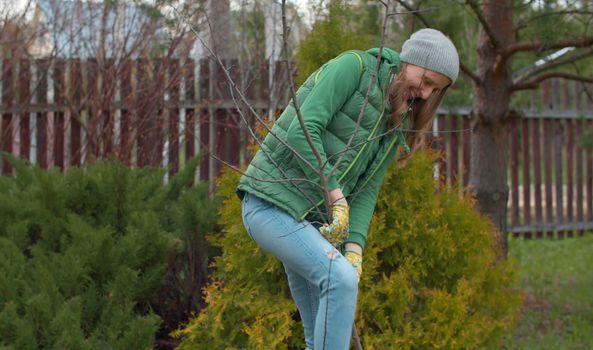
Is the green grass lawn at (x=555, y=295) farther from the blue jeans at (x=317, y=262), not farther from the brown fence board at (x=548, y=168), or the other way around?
the blue jeans at (x=317, y=262)

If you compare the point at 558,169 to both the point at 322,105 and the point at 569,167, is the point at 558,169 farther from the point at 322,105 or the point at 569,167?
the point at 322,105

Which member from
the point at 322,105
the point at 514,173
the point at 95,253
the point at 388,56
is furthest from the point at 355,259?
the point at 514,173

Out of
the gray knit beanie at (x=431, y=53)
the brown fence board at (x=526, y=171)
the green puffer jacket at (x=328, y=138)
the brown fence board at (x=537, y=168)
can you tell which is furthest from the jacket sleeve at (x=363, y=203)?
the brown fence board at (x=537, y=168)

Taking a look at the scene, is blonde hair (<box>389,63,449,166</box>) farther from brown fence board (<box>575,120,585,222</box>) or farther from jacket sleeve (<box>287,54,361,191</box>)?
brown fence board (<box>575,120,585,222</box>)

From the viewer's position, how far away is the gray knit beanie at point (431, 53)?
243 centimetres

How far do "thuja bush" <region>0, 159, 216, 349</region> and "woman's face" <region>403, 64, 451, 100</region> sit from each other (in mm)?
1796

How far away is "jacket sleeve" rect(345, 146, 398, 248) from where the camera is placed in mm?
2633

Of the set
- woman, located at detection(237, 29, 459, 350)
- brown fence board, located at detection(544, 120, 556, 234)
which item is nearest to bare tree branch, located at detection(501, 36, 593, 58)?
woman, located at detection(237, 29, 459, 350)

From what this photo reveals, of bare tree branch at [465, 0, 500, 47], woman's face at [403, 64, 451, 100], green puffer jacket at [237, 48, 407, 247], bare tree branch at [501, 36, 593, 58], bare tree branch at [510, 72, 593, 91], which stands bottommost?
green puffer jacket at [237, 48, 407, 247]

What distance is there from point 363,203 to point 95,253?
1.76 meters

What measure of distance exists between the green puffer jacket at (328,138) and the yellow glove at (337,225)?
0.22 ft

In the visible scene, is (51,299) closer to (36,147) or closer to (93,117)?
(93,117)

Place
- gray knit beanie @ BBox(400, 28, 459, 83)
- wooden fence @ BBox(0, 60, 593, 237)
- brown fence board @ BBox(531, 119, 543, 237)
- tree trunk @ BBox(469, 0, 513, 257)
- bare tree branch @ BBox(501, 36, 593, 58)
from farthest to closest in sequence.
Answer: brown fence board @ BBox(531, 119, 543, 237) < wooden fence @ BBox(0, 60, 593, 237) < tree trunk @ BBox(469, 0, 513, 257) < bare tree branch @ BBox(501, 36, 593, 58) < gray knit beanie @ BBox(400, 28, 459, 83)

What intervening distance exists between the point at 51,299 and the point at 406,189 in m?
1.73
